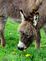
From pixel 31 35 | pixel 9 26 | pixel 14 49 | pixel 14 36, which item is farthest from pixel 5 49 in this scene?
pixel 9 26

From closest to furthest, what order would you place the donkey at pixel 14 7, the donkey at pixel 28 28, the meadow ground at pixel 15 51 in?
the meadow ground at pixel 15 51 → the donkey at pixel 28 28 → the donkey at pixel 14 7

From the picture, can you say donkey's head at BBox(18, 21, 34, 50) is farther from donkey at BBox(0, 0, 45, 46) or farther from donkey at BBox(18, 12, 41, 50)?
donkey at BBox(0, 0, 45, 46)

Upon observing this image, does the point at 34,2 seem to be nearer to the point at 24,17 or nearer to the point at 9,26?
the point at 24,17

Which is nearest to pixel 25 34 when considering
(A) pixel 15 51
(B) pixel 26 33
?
(B) pixel 26 33

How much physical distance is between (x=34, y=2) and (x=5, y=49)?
137 centimetres

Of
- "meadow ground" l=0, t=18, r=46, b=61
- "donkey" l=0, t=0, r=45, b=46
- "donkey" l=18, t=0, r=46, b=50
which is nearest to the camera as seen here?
"meadow ground" l=0, t=18, r=46, b=61

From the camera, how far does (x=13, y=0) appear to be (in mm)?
7148

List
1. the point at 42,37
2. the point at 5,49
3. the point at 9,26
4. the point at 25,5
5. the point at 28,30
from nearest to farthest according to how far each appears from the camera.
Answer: the point at 28,30, the point at 5,49, the point at 25,5, the point at 42,37, the point at 9,26

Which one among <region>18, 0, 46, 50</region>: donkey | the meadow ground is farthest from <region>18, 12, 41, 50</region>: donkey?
A: the meadow ground

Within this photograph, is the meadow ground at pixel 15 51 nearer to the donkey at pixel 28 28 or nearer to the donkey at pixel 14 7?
the donkey at pixel 28 28

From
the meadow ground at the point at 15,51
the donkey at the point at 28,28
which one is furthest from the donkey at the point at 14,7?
the meadow ground at the point at 15,51

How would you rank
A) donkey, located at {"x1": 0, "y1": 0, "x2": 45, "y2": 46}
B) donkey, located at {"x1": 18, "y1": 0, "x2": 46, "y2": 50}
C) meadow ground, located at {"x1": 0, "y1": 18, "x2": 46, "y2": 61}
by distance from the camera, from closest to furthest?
meadow ground, located at {"x1": 0, "y1": 18, "x2": 46, "y2": 61} < donkey, located at {"x1": 18, "y1": 0, "x2": 46, "y2": 50} < donkey, located at {"x1": 0, "y1": 0, "x2": 45, "y2": 46}

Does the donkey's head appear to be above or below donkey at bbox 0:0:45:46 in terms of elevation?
below

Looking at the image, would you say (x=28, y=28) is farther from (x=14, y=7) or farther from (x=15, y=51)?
(x=14, y=7)
